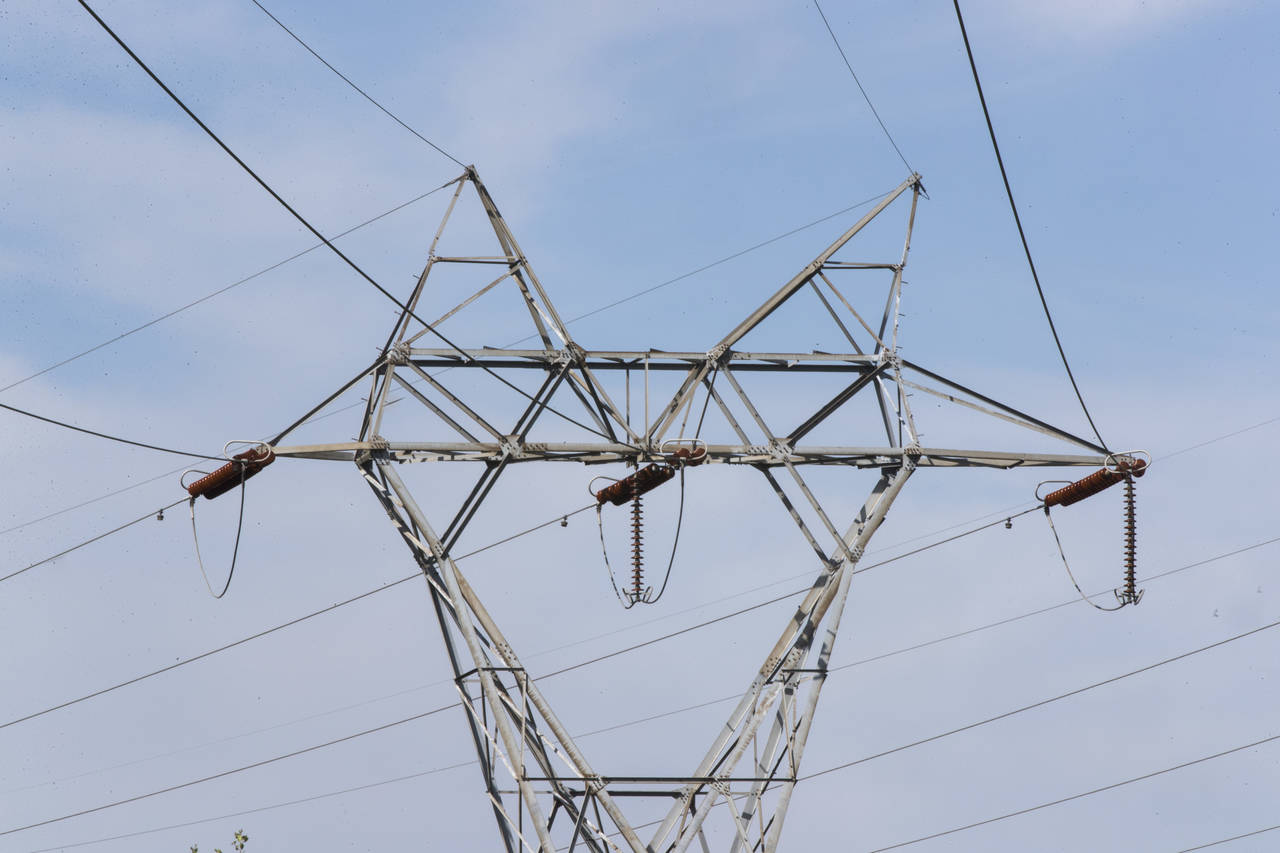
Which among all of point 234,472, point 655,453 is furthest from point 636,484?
point 234,472

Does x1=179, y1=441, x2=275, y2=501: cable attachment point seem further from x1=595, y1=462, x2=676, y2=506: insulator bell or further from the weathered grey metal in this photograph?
x1=595, y1=462, x2=676, y2=506: insulator bell

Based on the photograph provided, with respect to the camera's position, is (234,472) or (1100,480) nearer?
(234,472)

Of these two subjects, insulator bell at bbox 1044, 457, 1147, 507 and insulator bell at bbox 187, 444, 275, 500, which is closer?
insulator bell at bbox 187, 444, 275, 500

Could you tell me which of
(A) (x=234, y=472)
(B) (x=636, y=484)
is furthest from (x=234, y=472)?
(B) (x=636, y=484)

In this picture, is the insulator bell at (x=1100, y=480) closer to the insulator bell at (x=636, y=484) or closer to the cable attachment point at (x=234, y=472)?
the insulator bell at (x=636, y=484)

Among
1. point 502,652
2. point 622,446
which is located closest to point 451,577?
point 502,652

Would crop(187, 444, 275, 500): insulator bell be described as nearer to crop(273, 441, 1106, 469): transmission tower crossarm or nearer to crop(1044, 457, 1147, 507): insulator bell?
crop(273, 441, 1106, 469): transmission tower crossarm

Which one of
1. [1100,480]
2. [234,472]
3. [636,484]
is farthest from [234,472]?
[1100,480]

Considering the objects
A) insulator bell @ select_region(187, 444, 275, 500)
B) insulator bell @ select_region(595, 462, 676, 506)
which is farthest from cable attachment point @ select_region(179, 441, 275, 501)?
insulator bell @ select_region(595, 462, 676, 506)

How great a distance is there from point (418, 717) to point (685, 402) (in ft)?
25.9

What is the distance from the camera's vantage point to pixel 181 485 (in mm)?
21812

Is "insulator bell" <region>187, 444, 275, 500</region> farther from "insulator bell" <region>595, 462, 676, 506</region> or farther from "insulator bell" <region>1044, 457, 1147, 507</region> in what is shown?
"insulator bell" <region>1044, 457, 1147, 507</region>

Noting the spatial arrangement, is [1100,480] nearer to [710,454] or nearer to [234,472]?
[710,454]

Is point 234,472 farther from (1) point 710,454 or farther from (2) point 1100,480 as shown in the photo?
(2) point 1100,480
